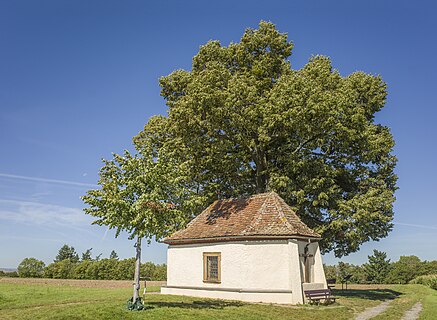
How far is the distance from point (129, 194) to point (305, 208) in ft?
59.7

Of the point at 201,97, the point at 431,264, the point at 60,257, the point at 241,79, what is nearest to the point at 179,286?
the point at 201,97

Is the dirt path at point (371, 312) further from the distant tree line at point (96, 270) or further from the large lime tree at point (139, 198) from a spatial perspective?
the distant tree line at point (96, 270)

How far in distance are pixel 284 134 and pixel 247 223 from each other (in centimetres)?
798

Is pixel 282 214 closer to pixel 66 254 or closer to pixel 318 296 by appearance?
pixel 318 296

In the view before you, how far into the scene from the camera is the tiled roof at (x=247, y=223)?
23.9 meters

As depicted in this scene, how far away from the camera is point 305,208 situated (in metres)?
31.7

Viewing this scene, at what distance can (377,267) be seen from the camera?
55438 mm

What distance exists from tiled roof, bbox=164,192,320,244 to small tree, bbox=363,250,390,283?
34923 millimetres

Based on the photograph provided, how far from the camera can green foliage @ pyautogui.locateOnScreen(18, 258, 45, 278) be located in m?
52.0

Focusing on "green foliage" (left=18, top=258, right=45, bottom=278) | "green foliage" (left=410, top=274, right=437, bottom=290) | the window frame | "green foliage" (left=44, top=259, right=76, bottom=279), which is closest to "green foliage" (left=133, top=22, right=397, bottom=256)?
the window frame

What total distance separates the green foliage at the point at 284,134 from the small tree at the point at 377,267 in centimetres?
2688

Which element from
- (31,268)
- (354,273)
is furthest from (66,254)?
(354,273)

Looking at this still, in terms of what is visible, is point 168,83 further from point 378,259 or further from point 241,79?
point 378,259

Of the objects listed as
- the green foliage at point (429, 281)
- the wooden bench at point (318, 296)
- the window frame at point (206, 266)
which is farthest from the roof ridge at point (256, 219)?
the green foliage at point (429, 281)
